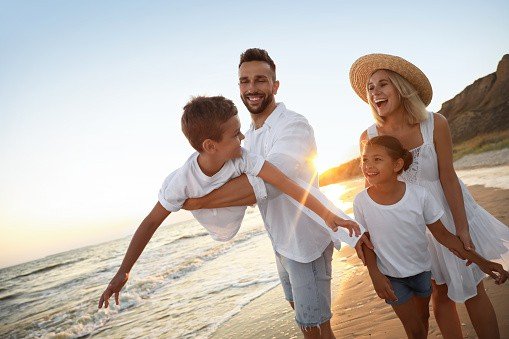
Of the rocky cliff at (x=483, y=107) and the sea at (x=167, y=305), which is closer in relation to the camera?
the sea at (x=167, y=305)

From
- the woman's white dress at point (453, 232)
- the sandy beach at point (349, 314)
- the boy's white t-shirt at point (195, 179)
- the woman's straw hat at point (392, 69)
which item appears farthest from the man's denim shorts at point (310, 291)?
the sandy beach at point (349, 314)

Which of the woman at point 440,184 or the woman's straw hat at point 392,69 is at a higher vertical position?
the woman's straw hat at point 392,69

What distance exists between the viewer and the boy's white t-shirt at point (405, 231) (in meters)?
2.49

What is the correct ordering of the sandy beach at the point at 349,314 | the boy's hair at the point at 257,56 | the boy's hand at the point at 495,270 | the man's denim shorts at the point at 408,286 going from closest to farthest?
the boy's hand at the point at 495,270
the man's denim shorts at the point at 408,286
the boy's hair at the point at 257,56
the sandy beach at the point at 349,314

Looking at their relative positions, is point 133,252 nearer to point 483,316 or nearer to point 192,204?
point 192,204

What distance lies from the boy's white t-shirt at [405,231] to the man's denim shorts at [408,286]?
0.06m

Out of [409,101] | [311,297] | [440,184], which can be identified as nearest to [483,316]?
[440,184]

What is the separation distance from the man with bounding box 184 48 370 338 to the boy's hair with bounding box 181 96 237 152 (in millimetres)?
321

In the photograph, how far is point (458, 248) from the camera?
8.25 ft

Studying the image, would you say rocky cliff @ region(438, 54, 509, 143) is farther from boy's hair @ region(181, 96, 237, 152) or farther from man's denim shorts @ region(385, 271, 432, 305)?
boy's hair @ region(181, 96, 237, 152)

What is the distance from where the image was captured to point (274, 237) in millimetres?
Result: 2592

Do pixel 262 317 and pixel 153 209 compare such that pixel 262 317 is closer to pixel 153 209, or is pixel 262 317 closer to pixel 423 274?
pixel 423 274

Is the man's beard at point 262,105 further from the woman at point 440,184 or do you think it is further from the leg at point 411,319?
the leg at point 411,319

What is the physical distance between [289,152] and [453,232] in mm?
1493
